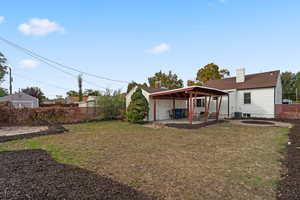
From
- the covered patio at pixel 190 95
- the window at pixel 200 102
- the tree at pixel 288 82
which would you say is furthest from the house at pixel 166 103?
the tree at pixel 288 82

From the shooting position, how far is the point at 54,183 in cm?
237

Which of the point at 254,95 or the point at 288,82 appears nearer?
the point at 254,95

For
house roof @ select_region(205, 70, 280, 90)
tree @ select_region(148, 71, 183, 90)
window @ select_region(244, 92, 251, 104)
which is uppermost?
tree @ select_region(148, 71, 183, 90)

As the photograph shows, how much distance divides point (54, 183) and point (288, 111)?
1801cm

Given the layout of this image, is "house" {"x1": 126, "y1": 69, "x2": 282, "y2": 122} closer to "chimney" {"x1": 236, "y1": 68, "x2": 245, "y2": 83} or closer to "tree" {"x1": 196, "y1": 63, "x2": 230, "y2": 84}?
"chimney" {"x1": 236, "y1": 68, "x2": 245, "y2": 83}

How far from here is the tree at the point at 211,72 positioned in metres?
26.2

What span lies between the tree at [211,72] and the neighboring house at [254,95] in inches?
382

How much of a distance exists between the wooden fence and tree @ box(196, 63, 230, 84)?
46.0 feet

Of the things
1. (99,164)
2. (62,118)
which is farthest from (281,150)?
(62,118)

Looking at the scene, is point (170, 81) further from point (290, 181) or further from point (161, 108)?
point (290, 181)

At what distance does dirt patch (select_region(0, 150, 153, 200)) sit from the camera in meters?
2.04

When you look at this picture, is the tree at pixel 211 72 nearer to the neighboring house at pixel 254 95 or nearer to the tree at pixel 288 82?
the neighboring house at pixel 254 95

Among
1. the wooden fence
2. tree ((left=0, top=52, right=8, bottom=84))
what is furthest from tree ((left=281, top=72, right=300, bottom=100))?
tree ((left=0, top=52, right=8, bottom=84))

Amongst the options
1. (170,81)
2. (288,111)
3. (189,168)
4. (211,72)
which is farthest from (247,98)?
(170,81)
